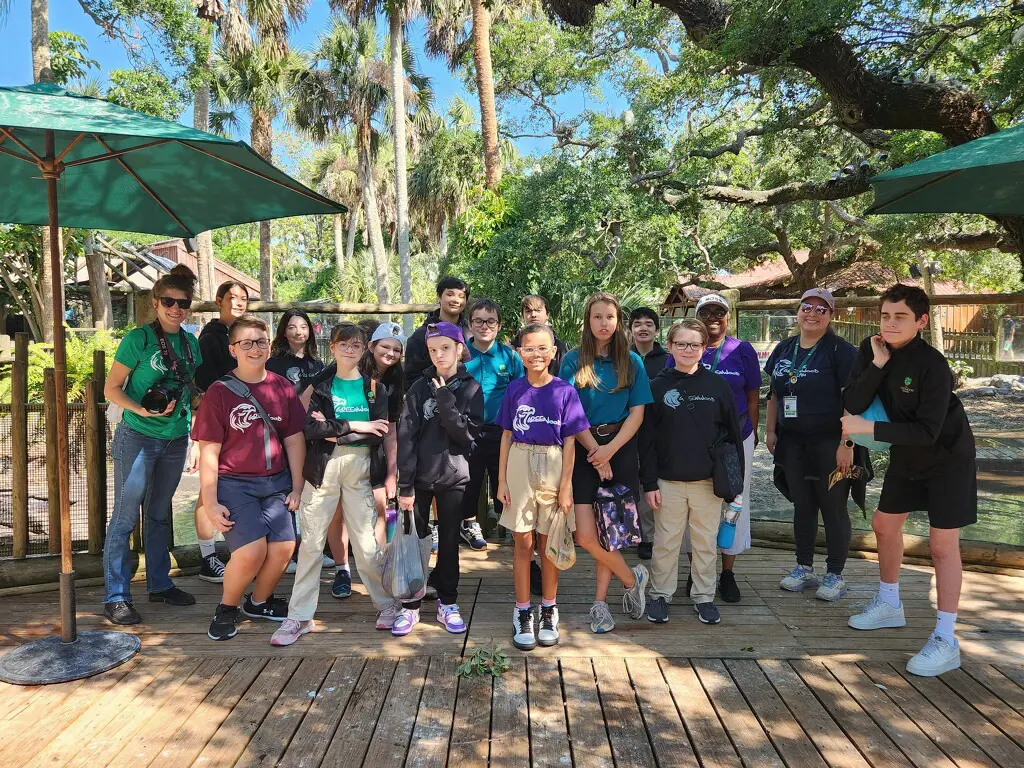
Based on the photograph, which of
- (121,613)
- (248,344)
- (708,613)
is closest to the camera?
(248,344)

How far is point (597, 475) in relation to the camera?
12.6ft

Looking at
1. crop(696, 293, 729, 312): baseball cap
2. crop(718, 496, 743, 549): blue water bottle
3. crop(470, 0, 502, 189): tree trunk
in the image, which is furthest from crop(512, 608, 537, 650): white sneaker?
crop(470, 0, 502, 189): tree trunk

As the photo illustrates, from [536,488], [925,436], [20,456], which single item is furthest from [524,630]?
[20,456]

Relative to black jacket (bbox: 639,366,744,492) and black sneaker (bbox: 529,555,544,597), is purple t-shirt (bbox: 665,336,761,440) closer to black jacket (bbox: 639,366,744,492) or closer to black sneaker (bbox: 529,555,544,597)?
black jacket (bbox: 639,366,744,492)

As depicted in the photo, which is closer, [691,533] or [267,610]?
[267,610]

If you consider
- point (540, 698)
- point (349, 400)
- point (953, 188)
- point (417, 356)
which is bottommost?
point (540, 698)

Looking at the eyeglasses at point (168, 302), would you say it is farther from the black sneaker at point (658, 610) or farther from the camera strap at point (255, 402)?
the black sneaker at point (658, 610)

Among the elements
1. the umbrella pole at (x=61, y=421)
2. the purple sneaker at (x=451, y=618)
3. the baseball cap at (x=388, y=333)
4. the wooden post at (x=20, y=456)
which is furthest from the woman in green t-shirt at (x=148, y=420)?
the purple sneaker at (x=451, y=618)

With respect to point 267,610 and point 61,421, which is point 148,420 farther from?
point 267,610

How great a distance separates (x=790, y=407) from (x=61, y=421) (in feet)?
12.8

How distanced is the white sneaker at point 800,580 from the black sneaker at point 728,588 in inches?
14.9

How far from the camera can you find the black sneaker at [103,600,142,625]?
3.86 m

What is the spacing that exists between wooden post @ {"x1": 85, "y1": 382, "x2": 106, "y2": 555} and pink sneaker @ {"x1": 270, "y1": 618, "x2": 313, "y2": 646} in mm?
1601

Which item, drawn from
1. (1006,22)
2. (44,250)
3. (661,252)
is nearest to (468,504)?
(1006,22)
